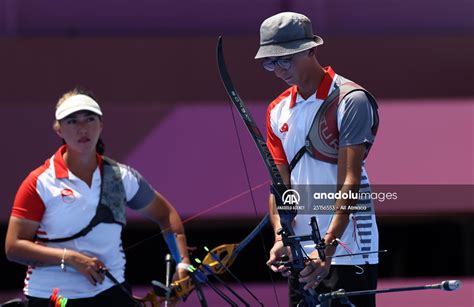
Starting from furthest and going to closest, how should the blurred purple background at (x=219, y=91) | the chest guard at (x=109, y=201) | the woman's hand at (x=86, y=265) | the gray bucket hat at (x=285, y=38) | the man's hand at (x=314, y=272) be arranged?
the blurred purple background at (x=219, y=91)
the chest guard at (x=109, y=201)
the woman's hand at (x=86, y=265)
the gray bucket hat at (x=285, y=38)
the man's hand at (x=314, y=272)

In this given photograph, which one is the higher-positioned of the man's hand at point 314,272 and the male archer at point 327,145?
the male archer at point 327,145

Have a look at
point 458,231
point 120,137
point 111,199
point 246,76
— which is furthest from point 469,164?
point 111,199

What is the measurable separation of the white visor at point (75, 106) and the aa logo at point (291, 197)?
1125mm

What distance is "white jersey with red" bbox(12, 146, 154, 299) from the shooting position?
426cm

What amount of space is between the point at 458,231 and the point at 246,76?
1695mm

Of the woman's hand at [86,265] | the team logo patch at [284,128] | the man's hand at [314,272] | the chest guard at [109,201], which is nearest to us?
the man's hand at [314,272]

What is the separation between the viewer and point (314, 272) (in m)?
3.43

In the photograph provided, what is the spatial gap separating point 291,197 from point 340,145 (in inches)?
10.3

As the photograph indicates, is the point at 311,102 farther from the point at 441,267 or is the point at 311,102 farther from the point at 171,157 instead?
the point at 441,267

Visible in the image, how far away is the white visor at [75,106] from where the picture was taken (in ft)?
14.3

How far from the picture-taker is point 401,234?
674 centimetres

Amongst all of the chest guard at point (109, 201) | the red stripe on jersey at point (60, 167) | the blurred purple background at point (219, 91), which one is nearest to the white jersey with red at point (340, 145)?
the chest guard at point (109, 201)

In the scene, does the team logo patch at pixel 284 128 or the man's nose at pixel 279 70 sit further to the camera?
the team logo patch at pixel 284 128

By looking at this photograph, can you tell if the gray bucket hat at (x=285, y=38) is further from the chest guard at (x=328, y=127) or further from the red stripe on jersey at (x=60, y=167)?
the red stripe on jersey at (x=60, y=167)
